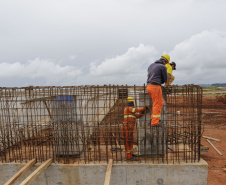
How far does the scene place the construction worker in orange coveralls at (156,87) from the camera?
455cm

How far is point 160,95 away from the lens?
15.0 ft

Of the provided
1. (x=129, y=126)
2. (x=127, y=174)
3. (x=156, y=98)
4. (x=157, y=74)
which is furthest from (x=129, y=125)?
(x=157, y=74)

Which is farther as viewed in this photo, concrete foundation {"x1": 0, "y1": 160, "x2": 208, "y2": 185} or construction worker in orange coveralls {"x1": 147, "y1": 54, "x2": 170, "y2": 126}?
concrete foundation {"x1": 0, "y1": 160, "x2": 208, "y2": 185}

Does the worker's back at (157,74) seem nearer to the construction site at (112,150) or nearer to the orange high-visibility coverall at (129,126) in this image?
the construction site at (112,150)

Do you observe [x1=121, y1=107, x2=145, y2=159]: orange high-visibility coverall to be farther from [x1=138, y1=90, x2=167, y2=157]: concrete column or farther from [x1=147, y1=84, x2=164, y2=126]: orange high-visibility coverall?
[x1=147, y1=84, x2=164, y2=126]: orange high-visibility coverall

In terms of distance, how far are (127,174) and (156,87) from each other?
2616 mm

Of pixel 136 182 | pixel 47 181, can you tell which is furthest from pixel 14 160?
pixel 136 182

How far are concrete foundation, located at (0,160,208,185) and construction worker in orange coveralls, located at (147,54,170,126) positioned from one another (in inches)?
54.8

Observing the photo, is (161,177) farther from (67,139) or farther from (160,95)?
(67,139)

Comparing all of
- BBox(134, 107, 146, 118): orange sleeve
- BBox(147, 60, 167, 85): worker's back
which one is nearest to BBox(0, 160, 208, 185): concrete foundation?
BBox(134, 107, 146, 118): orange sleeve

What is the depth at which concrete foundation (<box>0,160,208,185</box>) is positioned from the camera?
4.95 m

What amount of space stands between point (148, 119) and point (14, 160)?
4.20 metres

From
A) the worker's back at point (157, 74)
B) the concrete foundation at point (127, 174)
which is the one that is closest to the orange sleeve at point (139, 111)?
the worker's back at point (157, 74)

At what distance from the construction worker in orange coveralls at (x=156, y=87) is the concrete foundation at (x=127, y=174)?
54.8 inches
